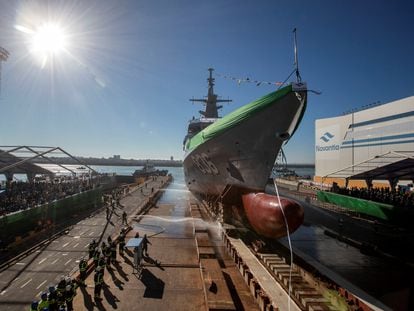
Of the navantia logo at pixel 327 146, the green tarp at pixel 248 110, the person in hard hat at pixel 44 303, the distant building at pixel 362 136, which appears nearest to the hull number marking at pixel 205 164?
the green tarp at pixel 248 110

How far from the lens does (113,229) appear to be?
22188mm

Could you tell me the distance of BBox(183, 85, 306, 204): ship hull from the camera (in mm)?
13422

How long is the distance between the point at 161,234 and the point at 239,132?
27.9 feet

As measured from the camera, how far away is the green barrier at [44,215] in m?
19.0

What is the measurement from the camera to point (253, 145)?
49.0 feet

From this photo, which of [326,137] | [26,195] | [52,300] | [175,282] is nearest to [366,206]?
[175,282]

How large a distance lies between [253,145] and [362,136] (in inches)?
1199

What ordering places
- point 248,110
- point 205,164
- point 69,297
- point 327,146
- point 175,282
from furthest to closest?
point 327,146 < point 205,164 < point 248,110 < point 175,282 < point 69,297

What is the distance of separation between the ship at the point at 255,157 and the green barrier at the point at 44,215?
14298 mm

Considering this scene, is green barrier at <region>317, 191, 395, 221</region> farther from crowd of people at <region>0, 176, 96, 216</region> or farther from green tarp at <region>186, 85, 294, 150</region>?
crowd of people at <region>0, 176, 96, 216</region>

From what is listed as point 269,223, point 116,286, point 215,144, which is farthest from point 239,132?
point 116,286

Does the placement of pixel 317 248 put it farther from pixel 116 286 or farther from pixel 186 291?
pixel 116 286

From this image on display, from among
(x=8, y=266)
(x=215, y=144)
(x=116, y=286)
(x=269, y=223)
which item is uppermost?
(x=215, y=144)

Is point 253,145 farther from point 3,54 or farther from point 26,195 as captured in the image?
point 3,54
